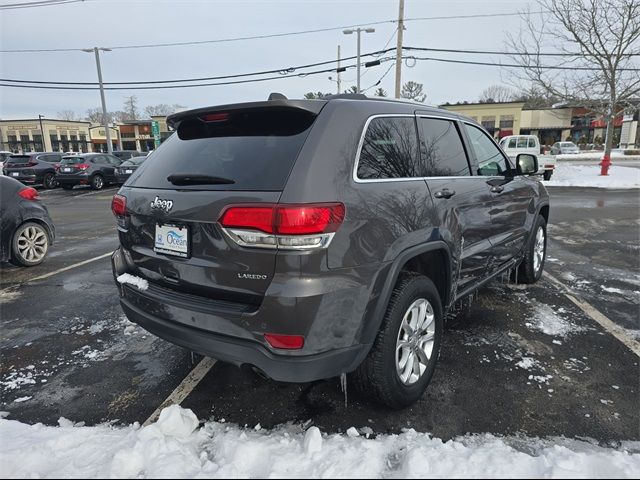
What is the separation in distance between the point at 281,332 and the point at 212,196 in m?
0.80

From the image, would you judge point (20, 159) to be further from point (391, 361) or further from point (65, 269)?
A: point (391, 361)

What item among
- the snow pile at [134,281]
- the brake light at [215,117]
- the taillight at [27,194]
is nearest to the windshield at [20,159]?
the taillight at [27,194]

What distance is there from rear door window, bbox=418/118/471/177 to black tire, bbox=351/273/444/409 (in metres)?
0.79

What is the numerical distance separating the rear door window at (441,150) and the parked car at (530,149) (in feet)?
61.4

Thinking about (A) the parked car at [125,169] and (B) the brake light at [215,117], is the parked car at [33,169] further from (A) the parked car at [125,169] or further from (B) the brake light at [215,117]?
(B) the brake light at [215,117]

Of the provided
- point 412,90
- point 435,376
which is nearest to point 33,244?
point 435,376

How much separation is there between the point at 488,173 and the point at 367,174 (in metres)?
1.91

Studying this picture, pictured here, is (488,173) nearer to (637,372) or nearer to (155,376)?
(637,372)

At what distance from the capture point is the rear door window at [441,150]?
3096 millimetres

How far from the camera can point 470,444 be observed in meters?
2.41

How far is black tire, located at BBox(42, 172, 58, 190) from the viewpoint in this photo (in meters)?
21.6

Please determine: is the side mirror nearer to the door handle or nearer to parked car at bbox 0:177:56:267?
the door handle

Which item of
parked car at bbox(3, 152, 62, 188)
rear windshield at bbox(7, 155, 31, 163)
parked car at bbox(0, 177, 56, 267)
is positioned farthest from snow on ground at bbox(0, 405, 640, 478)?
rear windshield at bbox(7, 155, 31, 163)

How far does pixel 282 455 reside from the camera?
214cm
